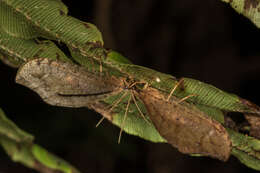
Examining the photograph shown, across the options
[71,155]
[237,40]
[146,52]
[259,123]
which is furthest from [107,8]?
[259,123]

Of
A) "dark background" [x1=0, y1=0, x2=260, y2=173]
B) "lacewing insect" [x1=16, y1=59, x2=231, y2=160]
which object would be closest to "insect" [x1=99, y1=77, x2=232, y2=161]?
"lacewing insect" [x1=16, y1=59, x2=231, y2=160]

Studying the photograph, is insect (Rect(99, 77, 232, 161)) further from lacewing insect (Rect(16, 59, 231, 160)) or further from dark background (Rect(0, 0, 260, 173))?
dark background (Rect(0, 0, 260, 173))

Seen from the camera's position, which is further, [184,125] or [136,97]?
[136,97]

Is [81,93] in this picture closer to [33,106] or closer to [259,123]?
[259,123]

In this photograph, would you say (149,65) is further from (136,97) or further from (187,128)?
(187,128)

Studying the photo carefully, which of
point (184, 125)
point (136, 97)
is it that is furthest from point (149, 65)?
point (184, 125)

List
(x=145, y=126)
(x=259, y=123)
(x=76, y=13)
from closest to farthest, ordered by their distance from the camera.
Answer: (x=259, y=123) → (x=145, y=126) → (x=76, y=13)
